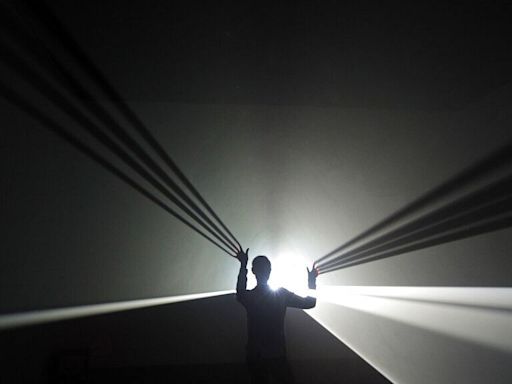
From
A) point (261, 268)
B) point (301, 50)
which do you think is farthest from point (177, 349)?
point (301, 50)

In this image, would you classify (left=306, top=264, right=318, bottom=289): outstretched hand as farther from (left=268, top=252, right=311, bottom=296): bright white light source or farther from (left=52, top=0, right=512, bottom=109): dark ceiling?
(left=52, top=0, right=512, bottom=109): dark ceiling

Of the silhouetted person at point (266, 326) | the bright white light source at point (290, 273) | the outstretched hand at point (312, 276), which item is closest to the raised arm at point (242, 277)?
the silhouetted person at point (266, 326)

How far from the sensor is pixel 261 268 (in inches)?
53.0

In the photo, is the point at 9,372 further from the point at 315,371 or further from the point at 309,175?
the point at 309,175

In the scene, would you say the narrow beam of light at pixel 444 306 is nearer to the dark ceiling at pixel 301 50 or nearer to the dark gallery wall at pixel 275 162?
the dark gallery wall at pixel 275 162

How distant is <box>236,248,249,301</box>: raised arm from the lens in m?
1.29

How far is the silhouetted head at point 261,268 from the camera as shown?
4.37 ft

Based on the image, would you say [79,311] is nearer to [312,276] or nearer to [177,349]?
[177,349]

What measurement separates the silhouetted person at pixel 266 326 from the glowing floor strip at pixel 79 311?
4.7 inches

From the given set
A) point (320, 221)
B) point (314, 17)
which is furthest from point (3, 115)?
point (320, 221)

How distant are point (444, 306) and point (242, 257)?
3.14ft

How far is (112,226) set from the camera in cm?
143

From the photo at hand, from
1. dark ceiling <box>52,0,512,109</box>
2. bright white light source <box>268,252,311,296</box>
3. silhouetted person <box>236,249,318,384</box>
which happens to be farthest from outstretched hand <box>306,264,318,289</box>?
dark ceiling <box>52,0,512,109</box>

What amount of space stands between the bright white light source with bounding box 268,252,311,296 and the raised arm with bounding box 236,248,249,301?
0.13 meters
